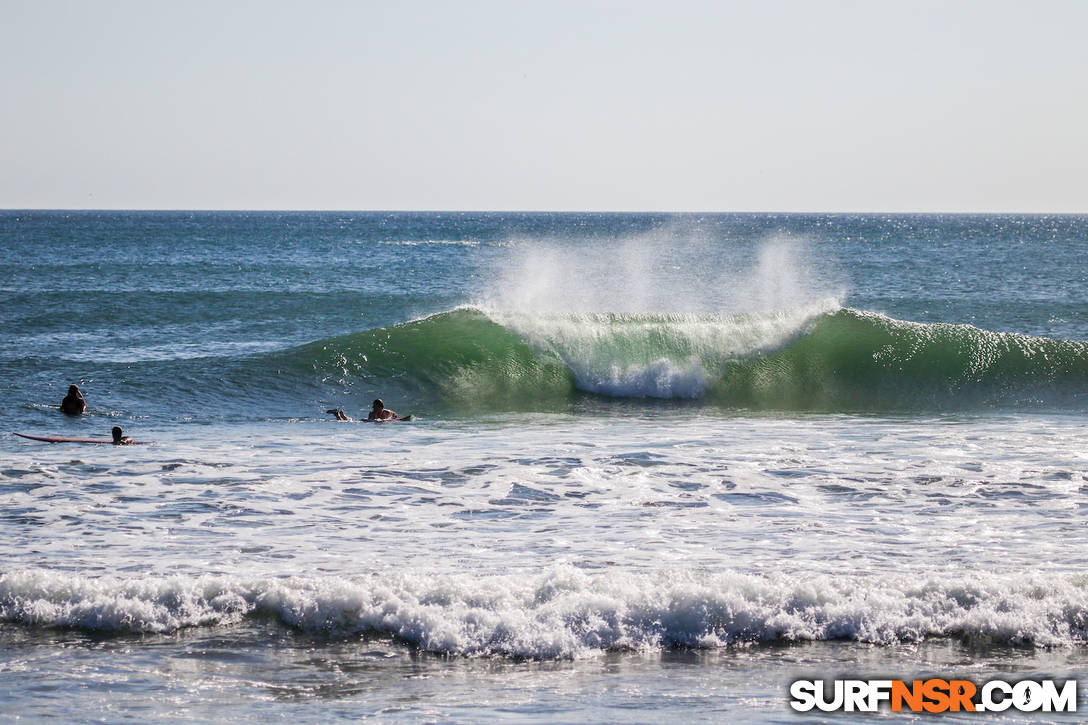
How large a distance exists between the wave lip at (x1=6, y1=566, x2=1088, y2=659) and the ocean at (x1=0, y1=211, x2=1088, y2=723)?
2 centimetres

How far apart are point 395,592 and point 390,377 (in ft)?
42.1

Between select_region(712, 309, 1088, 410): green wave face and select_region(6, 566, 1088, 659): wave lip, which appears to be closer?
select_region(6, 566, 1088, 659): wave lip

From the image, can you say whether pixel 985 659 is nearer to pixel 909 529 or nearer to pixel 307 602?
pixel 909 529

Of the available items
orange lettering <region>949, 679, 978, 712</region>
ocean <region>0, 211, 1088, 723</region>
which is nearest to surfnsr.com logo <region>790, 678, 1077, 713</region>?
orange lettering <region>949, 679, 978, 712</region>

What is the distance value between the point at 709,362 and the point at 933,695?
15.0 meters

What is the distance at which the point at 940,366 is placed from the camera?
21.0 m

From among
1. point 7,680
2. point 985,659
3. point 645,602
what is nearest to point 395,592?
point 645,602

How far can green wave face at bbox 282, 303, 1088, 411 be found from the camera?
1975 cm

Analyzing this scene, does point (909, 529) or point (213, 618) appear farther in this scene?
point (909, 529)

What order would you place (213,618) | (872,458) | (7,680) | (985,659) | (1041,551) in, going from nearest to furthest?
1. (7,680)
2. (985,659)
3. (213,618)
4. (1041,551)
5. (872,458)

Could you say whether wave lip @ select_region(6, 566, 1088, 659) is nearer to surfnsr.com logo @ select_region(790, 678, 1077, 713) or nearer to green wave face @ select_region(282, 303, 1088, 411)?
surfnsr.com logo @ select_region(790, 678, 1077, 713)

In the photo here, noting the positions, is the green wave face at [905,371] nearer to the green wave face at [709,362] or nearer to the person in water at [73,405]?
the green wave face at [709,362]

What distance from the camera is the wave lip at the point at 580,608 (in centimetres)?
766

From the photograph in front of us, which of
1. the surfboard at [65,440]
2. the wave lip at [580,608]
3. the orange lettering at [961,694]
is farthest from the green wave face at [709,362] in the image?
the orange lettering at [961,694]
